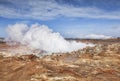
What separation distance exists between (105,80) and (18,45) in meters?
56.5

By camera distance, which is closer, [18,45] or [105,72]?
[105,72]

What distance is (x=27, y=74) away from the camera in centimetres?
3017

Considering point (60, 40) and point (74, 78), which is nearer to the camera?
point (74, 78)

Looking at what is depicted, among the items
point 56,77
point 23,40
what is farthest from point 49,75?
point 23,40

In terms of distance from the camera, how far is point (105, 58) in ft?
150

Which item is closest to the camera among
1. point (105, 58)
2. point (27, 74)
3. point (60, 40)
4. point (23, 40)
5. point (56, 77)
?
point (56, 77)

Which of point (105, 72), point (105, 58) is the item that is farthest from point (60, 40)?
point (105, 72)

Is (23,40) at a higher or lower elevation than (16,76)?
higher

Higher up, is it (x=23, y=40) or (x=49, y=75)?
(x=23, y=40)

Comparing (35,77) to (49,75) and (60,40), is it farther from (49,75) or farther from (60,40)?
(60,40)

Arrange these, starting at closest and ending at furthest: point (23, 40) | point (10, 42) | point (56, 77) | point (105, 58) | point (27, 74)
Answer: point (56, 77) → point (27, 74) → point (105, 58) → point (23, 40) → point (10, 42)

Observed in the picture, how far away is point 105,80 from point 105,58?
18355mm

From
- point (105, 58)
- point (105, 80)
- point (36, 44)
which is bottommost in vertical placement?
point (105, 80)

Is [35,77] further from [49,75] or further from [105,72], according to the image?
[105,72]
